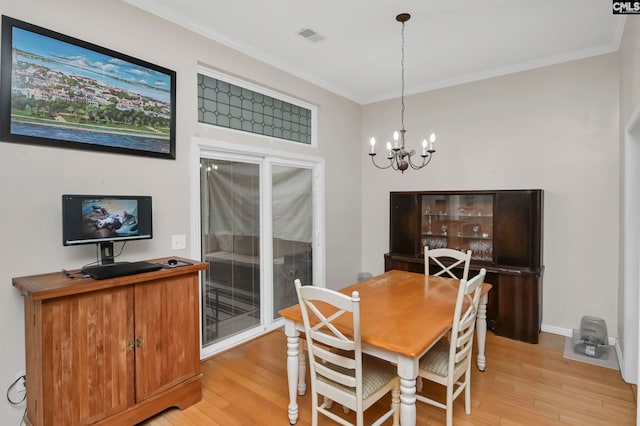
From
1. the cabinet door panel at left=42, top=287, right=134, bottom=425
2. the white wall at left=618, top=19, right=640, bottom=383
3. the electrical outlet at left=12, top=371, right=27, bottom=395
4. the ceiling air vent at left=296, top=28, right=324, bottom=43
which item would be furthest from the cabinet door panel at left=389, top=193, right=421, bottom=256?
the electrical outlet at left=12, top=371, right=27, bottom=395

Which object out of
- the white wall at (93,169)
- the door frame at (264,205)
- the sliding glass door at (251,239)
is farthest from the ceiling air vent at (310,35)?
the sliding glass door at (251,239)

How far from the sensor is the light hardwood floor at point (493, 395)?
89.0 inches

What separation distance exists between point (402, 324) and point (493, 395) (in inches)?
47.9

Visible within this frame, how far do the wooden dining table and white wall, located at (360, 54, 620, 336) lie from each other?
1596mm

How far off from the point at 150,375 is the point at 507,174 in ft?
13.4

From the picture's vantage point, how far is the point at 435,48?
3414mm

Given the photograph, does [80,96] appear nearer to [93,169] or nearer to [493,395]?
[93,169]

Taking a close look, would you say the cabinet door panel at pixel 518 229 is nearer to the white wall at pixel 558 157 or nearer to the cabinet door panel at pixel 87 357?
the white wall at pixel 558 157

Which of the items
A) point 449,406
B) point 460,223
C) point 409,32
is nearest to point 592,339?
point 460,223

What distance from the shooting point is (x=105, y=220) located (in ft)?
7.25

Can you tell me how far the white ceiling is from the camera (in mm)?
2678

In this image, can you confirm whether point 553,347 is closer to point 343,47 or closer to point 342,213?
point 342,213

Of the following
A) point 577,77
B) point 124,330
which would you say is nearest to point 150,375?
point 124,330

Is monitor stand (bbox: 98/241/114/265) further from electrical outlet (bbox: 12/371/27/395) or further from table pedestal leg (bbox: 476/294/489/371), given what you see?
table pedestal leg (bbox: 476/294/489/371)
